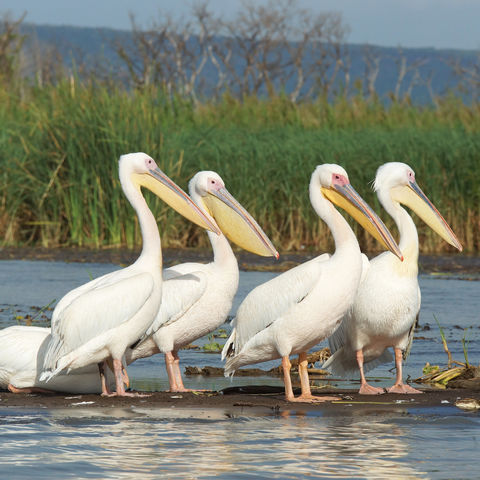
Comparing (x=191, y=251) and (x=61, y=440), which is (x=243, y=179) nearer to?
(x=191, y=251)

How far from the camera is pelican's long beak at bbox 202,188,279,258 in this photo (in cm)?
701

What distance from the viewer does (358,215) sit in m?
6.89

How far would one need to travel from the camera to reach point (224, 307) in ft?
22.1

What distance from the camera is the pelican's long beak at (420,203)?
7379mm

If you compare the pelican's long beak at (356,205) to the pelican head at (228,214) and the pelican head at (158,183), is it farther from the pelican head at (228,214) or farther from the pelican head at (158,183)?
the pelican head at (158,183)

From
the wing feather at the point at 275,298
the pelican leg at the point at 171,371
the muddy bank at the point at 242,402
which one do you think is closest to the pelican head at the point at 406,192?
the wing feather at the point at 275,298

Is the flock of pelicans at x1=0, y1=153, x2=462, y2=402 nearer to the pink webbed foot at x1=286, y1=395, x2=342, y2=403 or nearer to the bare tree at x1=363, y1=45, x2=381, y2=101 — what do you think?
the pink webbed foot at x1=286, y1=395, x2=342, y2=403

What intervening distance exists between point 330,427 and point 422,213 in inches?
91.4

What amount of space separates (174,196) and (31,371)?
135 centimetres

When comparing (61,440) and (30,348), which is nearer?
(61,440)

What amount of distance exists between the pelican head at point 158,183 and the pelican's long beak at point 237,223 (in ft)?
0.73

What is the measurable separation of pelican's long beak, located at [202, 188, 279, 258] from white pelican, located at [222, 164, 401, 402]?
0.58 meters

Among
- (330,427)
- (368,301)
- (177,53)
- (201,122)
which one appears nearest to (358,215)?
(368,301)

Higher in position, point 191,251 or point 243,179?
point 243,179
